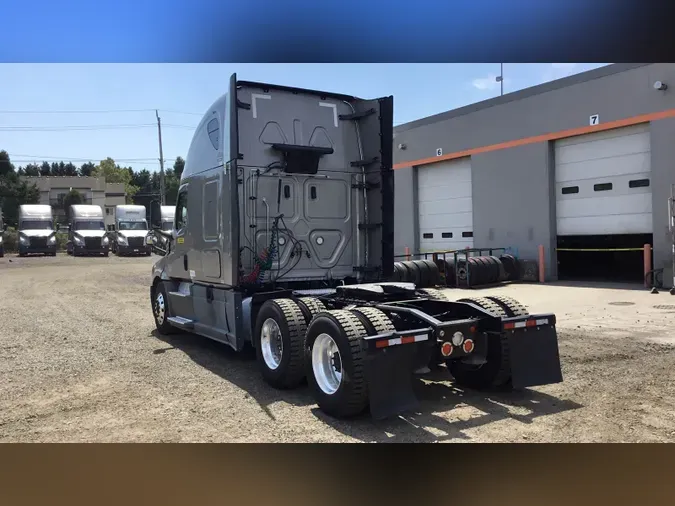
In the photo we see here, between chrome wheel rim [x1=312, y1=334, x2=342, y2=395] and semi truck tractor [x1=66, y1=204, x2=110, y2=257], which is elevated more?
semi truck tractor [x1=66, y1=204, x2=110, y2=257]

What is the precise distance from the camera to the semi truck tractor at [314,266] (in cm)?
533

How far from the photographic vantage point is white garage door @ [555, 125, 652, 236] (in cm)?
1539

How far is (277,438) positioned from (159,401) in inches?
70.7

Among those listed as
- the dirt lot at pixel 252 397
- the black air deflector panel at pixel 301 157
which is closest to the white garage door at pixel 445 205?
the dirt lot at pixel 252 397

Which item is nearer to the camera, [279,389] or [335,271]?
[279,389]

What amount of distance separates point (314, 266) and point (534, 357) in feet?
11.2

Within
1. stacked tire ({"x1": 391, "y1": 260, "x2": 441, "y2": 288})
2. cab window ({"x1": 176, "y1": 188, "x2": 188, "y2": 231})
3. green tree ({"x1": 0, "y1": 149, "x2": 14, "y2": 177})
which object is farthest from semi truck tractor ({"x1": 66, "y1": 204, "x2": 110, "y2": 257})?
cab window ({"x1": 176, "y1": 188, "x2": 188, "y2": 231})

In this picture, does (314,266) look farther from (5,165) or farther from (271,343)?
(5,165)

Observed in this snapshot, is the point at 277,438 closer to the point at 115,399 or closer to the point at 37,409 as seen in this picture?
the point at 115,399

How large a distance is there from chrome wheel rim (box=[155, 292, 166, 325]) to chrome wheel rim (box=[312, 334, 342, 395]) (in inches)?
198

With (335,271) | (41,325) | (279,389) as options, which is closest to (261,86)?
(335,271)

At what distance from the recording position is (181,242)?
8.95 metres

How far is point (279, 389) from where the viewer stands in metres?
6.22

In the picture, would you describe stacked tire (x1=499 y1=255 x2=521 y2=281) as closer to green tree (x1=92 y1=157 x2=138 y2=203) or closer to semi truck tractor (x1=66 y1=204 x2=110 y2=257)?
semi truck tractor (x1=66 y1=204 x2=110 y2=257)
